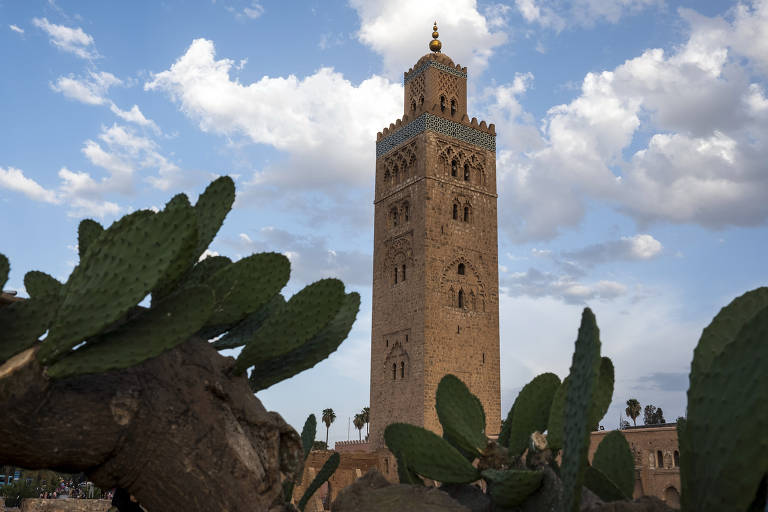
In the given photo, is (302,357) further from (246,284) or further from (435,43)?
(435,43)

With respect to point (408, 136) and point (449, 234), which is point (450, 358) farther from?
point (408, 136)

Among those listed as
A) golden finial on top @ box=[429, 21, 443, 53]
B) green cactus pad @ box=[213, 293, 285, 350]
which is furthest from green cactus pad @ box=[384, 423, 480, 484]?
golden finial on top @ box=[429, 21, 443, 53]

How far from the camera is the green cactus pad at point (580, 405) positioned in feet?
7.43

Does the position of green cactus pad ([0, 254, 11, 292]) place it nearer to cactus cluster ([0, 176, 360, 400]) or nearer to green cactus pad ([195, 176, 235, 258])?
cactus cluster ([0, 176, 360, 400])

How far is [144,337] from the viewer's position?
2529mm

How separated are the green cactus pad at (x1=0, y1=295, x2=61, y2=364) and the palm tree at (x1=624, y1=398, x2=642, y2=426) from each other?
51.1 m

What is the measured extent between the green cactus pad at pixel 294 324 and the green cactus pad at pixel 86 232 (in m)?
1.08

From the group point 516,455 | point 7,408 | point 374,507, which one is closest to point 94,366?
point 7,408

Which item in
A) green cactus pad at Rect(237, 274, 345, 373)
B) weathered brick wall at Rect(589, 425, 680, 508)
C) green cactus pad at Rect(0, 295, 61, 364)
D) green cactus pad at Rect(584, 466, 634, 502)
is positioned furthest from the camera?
weathered brick wall at Rect(589, 425, 680, 508)

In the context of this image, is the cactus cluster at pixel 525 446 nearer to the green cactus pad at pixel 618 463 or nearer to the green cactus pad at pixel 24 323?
the green cactus pad at pixel 618 463

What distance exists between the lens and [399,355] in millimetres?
28234

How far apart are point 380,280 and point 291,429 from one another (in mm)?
27020

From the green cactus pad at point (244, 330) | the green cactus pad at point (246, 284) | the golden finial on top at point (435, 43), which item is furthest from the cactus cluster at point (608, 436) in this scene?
the golden finial on top at point (435, 43)

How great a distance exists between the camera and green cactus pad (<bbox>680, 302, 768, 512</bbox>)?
2008 millimetres
